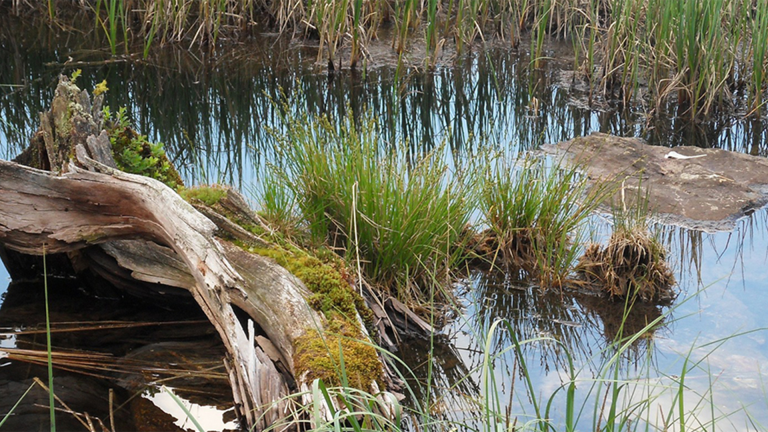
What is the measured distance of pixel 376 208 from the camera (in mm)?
3434

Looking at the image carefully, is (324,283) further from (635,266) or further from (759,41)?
(759,41)

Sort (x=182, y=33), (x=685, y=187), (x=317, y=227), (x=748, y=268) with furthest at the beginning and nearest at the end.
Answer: (x=182, y=33)
(x=685, y=187)
(x=748, y=268)
(x=317, y=227)

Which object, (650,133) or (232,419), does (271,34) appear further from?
(232,419)

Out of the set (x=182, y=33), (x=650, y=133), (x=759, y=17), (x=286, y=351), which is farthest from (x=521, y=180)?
(x=182, y=33)

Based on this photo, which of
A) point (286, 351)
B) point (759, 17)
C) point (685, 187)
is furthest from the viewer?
point (759, 17)

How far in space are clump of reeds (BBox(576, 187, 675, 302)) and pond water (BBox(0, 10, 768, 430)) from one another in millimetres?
101

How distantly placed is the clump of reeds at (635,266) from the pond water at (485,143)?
10 centimetres

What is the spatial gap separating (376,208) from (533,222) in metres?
1.04

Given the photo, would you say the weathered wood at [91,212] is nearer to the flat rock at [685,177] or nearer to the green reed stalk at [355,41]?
the flat rock at [685,177]

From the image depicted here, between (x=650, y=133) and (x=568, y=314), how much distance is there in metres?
3.44

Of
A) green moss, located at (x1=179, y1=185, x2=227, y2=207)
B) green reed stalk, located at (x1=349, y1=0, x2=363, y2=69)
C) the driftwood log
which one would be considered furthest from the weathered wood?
green reed stalk, located at (x1=349, y1=0, x2=363, y2=69)

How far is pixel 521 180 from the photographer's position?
3947 millimetres

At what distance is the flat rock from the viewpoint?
4.84 meters

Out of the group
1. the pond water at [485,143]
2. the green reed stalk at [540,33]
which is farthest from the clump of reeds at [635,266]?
the green reed stalk at [540,33]
